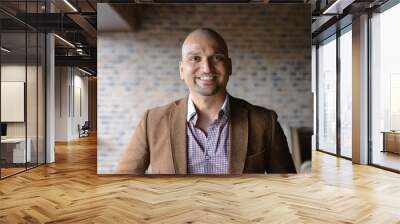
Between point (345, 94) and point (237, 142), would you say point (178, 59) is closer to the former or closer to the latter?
point (237, 142)

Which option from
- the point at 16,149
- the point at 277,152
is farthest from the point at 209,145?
the point at 16,149

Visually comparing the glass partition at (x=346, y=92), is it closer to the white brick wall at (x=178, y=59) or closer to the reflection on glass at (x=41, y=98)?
the white brick wall at (x=178, y=59)

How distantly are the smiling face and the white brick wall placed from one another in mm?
127

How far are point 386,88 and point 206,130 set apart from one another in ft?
12.7

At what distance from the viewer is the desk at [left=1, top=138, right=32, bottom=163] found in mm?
6902

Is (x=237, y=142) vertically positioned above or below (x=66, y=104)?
below

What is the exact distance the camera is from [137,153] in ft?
21.2

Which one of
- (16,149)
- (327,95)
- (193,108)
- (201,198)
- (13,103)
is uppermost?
(327,95)

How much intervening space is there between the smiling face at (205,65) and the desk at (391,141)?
3.48m

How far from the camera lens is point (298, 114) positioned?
21.5ft

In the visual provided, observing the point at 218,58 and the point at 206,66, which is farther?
the point at 218,58

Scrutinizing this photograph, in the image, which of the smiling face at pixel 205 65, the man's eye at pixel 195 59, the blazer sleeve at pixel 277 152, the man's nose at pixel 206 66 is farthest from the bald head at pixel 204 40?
the blazer sleeve at pixel 277 152

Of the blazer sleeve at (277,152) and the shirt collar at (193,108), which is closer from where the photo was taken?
the shirt collar at (193,108)

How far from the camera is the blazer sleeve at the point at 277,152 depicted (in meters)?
6.45
